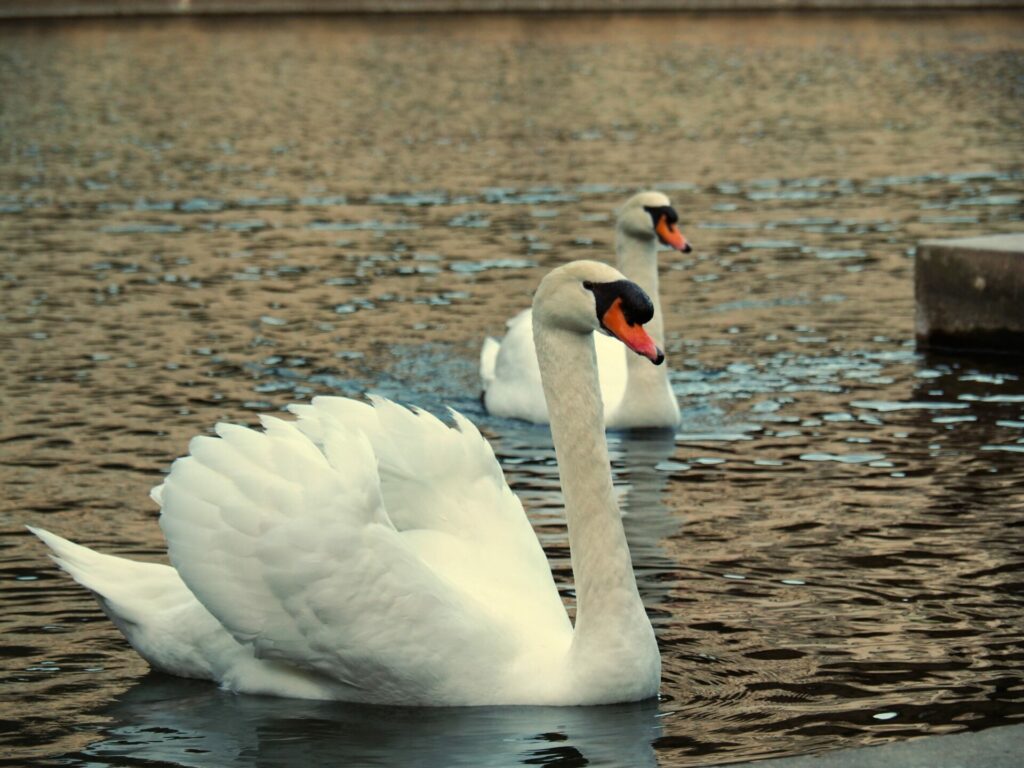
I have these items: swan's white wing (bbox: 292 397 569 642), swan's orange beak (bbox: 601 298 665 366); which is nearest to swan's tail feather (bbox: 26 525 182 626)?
swan's white wing (bbox: 292 397 569 642)

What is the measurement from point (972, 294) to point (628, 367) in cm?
285

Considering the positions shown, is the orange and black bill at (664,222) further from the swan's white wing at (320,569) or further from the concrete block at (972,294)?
the swan's white wing at (320,569)

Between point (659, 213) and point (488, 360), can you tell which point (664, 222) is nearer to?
point (659, 213)

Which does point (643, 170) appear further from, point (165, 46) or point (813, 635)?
point (165, 46)

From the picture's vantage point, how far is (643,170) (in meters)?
25.0

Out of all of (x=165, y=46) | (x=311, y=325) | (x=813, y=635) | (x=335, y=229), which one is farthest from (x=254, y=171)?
(x=165, y=46)

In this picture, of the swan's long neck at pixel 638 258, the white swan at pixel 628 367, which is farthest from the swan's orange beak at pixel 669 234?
the swan's long neck at pixel 638 258

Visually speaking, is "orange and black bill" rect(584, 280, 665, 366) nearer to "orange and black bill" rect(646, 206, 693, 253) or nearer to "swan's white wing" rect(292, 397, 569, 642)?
"swan's white wing" rect(292, 397, 569, 642)

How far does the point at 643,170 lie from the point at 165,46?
96.9 ft

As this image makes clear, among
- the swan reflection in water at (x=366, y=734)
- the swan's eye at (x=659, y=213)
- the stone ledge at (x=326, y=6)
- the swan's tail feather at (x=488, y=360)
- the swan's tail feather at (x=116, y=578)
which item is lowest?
the swan reflection in water at (x=366, y=734)

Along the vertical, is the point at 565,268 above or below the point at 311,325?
above

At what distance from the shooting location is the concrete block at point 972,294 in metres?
13.0

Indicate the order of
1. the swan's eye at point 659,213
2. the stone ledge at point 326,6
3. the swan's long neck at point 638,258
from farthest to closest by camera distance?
the stone ledge at point 326,6, the swan's long neck at point 638,258, the swan's eye at point 659,213

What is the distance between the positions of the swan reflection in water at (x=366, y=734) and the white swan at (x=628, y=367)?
502 centimetres
